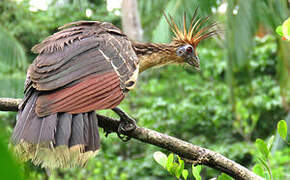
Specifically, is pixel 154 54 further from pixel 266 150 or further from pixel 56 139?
pixel 266 150

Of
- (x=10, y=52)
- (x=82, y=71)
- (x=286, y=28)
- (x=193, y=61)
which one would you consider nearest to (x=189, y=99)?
(x=10, y=52)

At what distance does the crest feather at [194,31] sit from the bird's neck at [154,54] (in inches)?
4.0

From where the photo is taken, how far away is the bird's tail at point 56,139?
157 cm

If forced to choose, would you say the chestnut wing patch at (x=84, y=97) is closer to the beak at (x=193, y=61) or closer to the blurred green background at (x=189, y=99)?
the beak at (x=193, y=61)

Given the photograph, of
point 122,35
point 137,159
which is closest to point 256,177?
point 122,35

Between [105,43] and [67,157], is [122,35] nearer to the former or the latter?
[105,43]

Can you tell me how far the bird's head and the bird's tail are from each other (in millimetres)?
1285

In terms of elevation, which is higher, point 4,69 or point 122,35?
point 122,35

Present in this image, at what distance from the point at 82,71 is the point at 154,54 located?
35.6 inches

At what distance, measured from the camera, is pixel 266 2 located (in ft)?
10.4

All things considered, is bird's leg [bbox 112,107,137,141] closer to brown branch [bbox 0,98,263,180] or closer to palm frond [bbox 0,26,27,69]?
brown branch [bbox 0,98,263,180]

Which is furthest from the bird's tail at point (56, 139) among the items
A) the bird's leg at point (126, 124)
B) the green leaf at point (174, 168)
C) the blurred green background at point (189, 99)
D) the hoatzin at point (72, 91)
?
the blurred green background at point (189, 99)

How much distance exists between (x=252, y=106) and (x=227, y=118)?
0.50m

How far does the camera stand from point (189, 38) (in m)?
2.84
